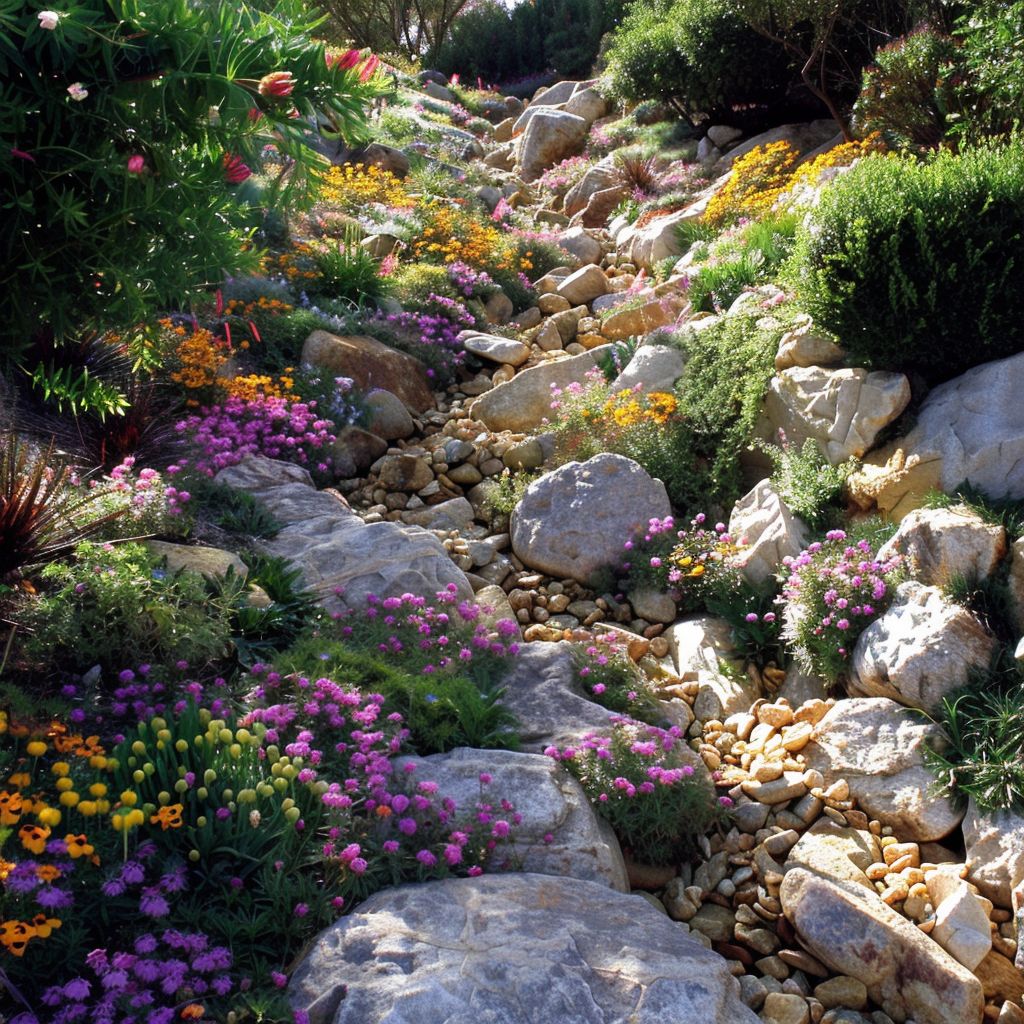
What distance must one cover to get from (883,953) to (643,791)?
3.64 ft

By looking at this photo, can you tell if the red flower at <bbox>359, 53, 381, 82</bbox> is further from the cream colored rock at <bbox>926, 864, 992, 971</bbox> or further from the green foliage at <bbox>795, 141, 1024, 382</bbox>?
the cream colored rock at <bbox>926, 864, 992, 971</bbox>

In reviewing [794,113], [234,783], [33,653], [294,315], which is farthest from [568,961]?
[794,113]

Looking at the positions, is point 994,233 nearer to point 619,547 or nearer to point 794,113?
point 619,547

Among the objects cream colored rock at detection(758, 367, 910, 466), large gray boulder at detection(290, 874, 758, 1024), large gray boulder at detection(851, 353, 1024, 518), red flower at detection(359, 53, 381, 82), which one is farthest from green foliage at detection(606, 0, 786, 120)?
Answer: large gray boulder at detection(290, 874, 758, 1024)

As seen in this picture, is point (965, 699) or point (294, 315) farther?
point (294, 315)

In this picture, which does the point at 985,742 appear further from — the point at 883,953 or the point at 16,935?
the point at 16,935

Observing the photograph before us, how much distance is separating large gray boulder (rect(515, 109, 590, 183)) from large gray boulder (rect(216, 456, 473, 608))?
1183cm

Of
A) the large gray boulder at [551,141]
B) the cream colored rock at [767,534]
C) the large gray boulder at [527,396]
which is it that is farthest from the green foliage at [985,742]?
the large gray boulder at [551,141]

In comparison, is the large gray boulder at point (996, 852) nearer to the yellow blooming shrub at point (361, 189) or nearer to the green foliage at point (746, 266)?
the green foliage at point (746, 266)

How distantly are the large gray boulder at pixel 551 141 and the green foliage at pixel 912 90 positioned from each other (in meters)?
7.79

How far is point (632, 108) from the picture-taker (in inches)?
663

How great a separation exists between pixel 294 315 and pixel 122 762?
5679mm

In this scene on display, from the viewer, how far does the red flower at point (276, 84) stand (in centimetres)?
321

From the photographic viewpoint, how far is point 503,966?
307 cm
